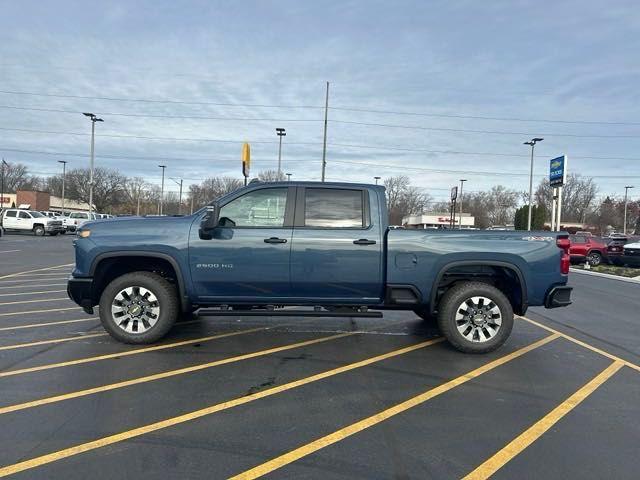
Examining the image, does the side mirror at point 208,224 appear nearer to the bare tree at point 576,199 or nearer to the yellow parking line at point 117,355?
the yellow parking line at point 117,355

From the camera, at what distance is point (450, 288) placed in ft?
20.4

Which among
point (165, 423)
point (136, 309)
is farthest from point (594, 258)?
point (165, 423)

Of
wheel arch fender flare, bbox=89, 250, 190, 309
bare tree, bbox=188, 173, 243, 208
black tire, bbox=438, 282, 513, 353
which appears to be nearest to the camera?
wheel arch fender flare, bbox=89, 250, 190, 309

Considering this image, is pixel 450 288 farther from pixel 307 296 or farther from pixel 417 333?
pixel 307 296

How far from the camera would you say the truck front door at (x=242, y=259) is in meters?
5.87

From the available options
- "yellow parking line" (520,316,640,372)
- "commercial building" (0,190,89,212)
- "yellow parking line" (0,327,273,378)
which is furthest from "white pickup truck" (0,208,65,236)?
"commercial building" (0,190,89,212)

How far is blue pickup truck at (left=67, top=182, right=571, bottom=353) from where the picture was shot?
19.3 feet

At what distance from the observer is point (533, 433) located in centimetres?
386

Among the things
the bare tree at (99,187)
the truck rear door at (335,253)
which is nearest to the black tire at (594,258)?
the truck rear door at (335,253)

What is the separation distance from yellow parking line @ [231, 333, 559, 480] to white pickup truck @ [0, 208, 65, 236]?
124 feet

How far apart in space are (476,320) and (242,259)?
2931 mm

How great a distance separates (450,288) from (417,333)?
48.4 inches

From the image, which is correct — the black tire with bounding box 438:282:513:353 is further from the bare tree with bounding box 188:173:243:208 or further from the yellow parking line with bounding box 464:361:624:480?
the bare tree with bounding box 188:173:243:208

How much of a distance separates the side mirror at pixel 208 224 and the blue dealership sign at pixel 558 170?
22850mm
